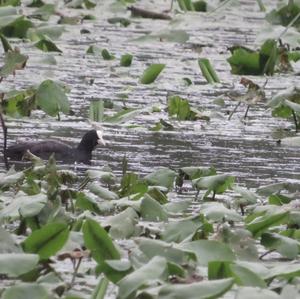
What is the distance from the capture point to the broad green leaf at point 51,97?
352 inches

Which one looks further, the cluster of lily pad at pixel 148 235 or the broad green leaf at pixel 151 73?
the broad green leaf at pixel 151 73

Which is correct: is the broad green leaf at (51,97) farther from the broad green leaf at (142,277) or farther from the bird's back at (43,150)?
the broad green leaf at (142,277)

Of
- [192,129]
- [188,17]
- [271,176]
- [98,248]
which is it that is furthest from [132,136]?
[188,17]

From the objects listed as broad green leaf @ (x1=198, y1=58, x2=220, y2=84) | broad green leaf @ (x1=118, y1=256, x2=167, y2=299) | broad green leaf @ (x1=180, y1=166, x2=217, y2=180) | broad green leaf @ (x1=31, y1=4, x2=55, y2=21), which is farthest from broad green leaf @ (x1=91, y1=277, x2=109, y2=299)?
broad green leaf @ (x1=31, y1=4, x2=55, y2=21)

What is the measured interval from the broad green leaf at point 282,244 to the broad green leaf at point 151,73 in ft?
17.2

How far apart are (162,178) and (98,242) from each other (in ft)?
6.64

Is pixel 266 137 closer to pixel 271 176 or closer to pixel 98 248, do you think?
pixel 271 176

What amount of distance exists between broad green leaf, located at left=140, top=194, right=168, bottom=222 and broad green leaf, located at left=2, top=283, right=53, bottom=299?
1473 mm

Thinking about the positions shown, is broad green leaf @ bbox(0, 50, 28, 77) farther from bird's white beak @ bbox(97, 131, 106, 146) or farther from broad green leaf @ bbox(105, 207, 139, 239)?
broad green leaf @ bbox(105, 207, 139, 239)

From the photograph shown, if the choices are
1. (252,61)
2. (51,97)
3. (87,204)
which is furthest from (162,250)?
(252,61)

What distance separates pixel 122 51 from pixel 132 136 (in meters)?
3.80

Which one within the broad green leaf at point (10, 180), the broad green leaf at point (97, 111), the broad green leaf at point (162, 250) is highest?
the broad green leaf at point (162, 250)

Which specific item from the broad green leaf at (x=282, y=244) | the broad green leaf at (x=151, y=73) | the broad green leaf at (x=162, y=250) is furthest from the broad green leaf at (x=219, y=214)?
the broad green leaf at (x=151, y=73)

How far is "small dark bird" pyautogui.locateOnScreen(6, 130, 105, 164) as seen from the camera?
27.6 ft
